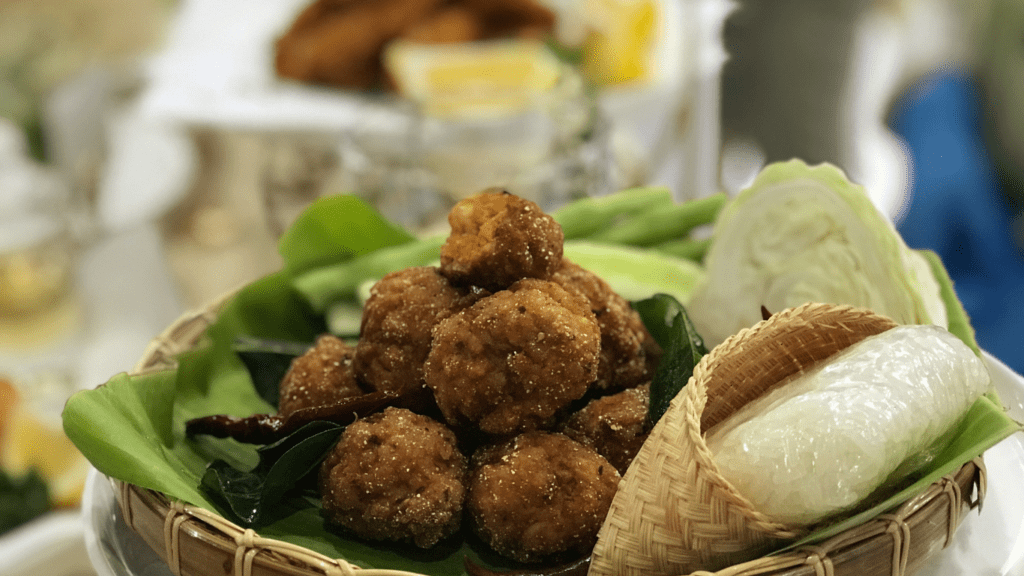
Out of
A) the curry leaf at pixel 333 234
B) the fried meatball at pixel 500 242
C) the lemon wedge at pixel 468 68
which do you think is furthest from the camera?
the lemon wedge at pixel 468 68

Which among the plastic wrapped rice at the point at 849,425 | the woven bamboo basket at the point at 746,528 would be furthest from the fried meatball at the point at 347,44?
the plastic wrapped rice at the point at 849,425

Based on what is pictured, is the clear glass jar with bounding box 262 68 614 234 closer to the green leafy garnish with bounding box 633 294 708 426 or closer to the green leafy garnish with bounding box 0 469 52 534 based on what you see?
the green leafy garnish with bounding box 0 469 52 534

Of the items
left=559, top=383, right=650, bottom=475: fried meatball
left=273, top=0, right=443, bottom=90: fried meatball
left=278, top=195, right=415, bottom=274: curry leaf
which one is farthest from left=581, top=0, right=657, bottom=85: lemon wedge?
left=559, top=383, right=650, bottom=475: fried meatball

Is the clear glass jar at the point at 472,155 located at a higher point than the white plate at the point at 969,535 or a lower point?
higher

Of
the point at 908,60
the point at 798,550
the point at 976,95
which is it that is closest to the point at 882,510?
the point at 798,550

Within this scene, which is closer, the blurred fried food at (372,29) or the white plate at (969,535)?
the white plate at (969,535)

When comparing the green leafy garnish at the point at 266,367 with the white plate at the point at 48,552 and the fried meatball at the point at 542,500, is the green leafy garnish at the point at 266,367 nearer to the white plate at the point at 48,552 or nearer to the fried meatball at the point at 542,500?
the fried meatball at the point at 542,500
